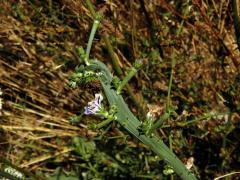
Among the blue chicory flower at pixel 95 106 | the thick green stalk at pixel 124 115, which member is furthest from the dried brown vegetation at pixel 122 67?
the blue chicory flower at pixel 95 106

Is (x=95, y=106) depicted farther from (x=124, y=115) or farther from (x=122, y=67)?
(x=122, y=67)

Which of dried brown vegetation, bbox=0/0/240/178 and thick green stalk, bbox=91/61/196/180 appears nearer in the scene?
thick green stalk, bbox=91/61/196/180

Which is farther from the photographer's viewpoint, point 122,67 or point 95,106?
point 122,67

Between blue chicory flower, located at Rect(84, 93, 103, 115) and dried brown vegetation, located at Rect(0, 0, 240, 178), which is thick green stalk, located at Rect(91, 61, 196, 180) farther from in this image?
dried brown vegetation, located at Rect(0, 0, 240, 178)

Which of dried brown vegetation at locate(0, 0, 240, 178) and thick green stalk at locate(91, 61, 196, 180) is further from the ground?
dried brown vegetation at locate(0, 0, 240, 178)

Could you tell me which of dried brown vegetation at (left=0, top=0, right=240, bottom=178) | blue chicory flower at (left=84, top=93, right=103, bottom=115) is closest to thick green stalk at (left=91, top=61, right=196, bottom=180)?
blue chicory flower at (left=84, top=93, right=103, bottom=115)

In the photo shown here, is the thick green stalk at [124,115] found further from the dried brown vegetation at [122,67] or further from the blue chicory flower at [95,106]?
the dried brown vegetation at [122,67]

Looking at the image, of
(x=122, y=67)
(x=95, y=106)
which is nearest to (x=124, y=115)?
(x=95, y=106)

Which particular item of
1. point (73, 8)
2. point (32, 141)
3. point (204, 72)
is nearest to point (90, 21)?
point (73, 8)

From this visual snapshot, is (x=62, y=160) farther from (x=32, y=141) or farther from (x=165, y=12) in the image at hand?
(x=165, y=12)

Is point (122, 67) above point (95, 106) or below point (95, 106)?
above

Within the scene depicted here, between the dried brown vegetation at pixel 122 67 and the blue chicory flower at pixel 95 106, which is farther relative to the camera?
the dried brown vegetation at pixel 122 67
